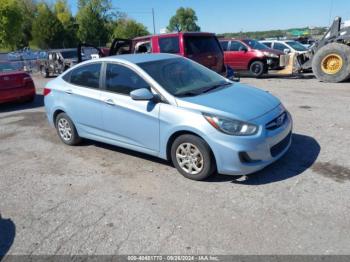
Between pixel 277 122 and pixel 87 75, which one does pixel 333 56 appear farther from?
pixel 87 75

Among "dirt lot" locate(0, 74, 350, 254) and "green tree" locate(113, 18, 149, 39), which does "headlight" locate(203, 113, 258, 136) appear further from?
"green tree" locate(113, 18, 149, 39)

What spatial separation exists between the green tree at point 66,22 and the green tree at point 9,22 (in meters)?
20.7

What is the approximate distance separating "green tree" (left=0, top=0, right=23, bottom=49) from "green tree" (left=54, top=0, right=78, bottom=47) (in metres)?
20.7

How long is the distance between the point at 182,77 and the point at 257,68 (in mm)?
10510

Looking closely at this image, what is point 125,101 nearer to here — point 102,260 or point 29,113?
point 102,260

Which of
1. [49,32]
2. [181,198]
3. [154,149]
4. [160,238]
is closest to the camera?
[160,238]

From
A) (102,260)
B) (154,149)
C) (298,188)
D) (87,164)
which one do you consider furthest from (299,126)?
(102,260)

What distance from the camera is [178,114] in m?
4.36

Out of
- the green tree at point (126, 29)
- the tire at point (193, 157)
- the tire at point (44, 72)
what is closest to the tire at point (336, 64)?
the tire at point (193, 157)

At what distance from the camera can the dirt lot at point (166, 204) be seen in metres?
3.26

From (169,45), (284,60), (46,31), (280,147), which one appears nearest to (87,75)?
(280,147)

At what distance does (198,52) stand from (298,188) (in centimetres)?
591

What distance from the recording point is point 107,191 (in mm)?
4414

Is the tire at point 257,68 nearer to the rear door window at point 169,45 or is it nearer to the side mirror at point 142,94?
the rear door window at point 169,45
